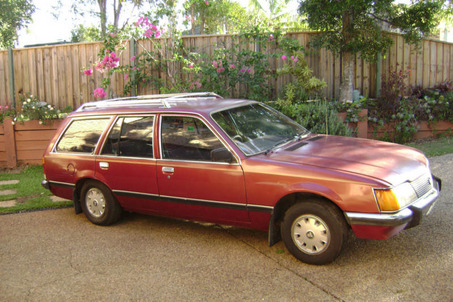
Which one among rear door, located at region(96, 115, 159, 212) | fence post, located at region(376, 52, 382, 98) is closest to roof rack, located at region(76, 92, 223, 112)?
rear door, located at region(96, 115, 159, 212)

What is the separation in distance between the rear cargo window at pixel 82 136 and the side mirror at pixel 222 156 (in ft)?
6.31

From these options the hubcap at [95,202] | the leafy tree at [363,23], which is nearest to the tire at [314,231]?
the hubcap at [95,202]

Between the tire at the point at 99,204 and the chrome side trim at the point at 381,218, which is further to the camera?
the tire at the point at 99,204

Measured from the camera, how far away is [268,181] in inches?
174

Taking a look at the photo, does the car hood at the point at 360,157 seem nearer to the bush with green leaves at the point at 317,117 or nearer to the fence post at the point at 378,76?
the bush with green leaves at the point at 317,117

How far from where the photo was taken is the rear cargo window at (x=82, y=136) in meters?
5.87

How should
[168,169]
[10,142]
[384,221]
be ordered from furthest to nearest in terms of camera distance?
[10,142]
[168,169]
[384,221]

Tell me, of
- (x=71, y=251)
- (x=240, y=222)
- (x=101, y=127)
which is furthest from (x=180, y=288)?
(x=101, y=127)

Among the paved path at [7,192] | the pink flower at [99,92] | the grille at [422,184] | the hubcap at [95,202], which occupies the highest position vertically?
the pink flower at [99,92]

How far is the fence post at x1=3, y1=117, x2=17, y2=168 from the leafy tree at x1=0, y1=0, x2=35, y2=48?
17625 mm

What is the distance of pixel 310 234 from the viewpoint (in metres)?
4.24

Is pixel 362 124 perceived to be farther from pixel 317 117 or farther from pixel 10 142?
pixel 10 142

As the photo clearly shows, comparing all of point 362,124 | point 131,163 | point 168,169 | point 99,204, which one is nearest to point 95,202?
point 99,204

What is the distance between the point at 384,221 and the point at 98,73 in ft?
27.6
